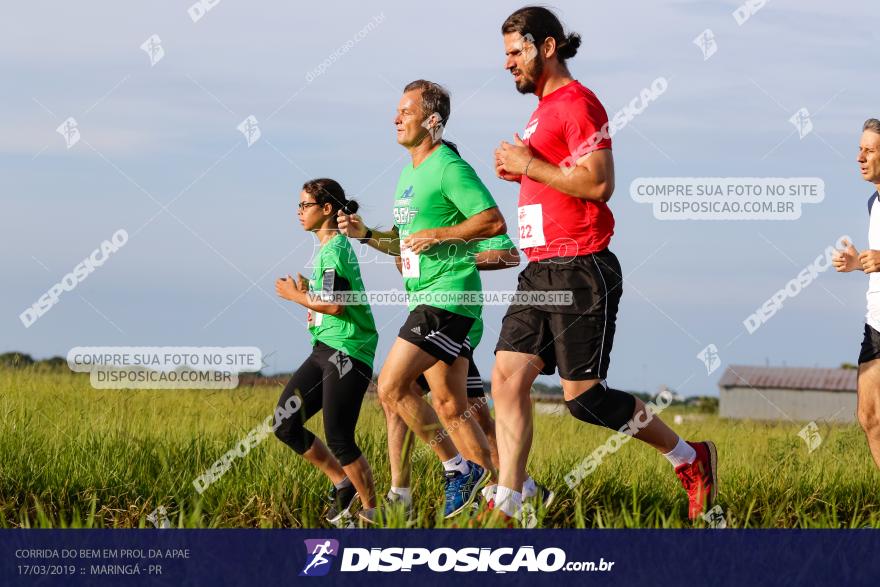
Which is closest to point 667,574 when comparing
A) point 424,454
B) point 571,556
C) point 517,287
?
point 571,556

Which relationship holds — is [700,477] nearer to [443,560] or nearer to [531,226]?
[531,226]

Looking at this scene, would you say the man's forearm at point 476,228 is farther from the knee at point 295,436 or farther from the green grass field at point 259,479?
the green grass field at point 259,479

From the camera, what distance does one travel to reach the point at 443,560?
463 centimetres

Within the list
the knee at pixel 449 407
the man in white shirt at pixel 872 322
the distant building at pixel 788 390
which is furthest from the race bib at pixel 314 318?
the distant building at pixel 788 390

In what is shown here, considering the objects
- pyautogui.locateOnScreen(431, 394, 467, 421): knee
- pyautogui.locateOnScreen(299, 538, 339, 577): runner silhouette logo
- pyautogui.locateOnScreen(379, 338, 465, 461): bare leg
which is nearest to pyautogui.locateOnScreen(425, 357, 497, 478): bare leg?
pyautogui.locateOnScreen(431, 394, 467, 421): knee

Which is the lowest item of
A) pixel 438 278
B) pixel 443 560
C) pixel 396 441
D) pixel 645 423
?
pixel 443 560

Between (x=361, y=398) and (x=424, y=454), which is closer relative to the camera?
(x=361, y=398)

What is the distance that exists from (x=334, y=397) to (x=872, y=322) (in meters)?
3.16

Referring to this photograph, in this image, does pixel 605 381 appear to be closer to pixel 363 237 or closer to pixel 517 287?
pixel 517 287

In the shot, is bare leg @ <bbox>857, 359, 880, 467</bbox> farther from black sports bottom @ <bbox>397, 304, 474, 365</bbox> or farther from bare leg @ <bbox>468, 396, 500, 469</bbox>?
black sports bottom @ <bbox>397, 304, 474, 365</bbox>

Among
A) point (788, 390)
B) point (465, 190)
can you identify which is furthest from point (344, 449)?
point (788, 390)

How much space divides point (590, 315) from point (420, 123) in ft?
5.00

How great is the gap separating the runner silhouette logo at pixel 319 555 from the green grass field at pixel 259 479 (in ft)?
2.25

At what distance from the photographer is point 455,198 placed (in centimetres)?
592
